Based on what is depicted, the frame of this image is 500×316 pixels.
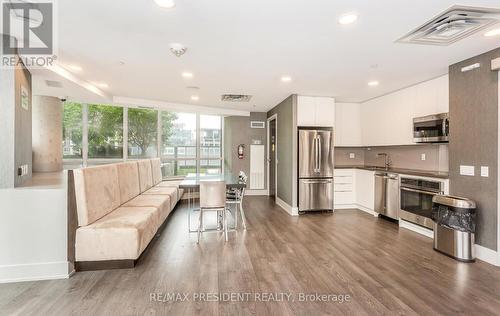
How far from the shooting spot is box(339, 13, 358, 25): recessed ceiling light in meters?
2.12

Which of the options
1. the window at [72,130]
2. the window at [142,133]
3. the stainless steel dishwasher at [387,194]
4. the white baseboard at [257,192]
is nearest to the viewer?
the stainless steel dishwasher at [387,194]

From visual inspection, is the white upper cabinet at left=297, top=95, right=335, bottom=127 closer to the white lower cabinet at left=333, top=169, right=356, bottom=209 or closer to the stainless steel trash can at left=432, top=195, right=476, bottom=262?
the white lower cabinet at left=333, top=169, right=356, bottom=209

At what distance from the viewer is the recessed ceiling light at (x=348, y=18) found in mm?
2121

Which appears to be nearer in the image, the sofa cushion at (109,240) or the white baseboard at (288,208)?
the sofa cushion at (109,240)

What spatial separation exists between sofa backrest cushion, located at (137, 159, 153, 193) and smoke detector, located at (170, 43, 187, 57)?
2.51 m

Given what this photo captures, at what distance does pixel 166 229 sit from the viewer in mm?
4113

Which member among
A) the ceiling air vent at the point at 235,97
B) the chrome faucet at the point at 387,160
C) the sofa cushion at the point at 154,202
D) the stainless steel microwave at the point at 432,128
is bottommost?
the sofa cushion at the point at 154,202

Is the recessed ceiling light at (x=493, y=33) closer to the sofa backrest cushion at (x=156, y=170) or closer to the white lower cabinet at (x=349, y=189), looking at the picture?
the white lower cabinet at (x=349, y=189)

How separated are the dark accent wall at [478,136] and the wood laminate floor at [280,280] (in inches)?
23.5

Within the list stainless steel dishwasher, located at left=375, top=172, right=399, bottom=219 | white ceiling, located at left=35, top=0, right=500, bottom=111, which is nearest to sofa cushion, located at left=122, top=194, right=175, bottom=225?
white ceiling, located at left=35, top=0, right=500, bottom=111

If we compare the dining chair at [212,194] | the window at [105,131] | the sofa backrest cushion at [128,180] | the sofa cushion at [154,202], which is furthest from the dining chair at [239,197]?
the window at [105,131]

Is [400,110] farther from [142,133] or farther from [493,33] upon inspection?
[142,133]

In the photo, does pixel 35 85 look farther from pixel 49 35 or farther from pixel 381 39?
pixel 381 39

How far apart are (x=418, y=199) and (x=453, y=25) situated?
2.65 meters
